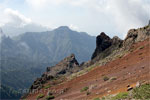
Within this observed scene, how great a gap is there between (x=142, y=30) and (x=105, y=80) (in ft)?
100

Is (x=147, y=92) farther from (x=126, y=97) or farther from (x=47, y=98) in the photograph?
(x=47, y=98)

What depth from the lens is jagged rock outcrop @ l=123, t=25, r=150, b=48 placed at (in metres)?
53.9

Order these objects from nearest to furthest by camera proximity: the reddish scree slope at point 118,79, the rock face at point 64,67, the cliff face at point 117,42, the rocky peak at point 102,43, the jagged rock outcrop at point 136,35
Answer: the reddish scree slope at point 118,79 → the jagged rock outcrop at point 136,35 → the cliff face at point 117,42 → the rocky peak at point 102,43 → the rock face at point 64,67

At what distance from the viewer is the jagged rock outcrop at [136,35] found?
53.9 m

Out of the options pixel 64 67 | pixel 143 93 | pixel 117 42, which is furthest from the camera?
pixel 64 67

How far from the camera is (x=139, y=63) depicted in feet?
109

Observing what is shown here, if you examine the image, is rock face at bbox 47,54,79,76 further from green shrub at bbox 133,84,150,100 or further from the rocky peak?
green shrub at bbox 133,84,150,100

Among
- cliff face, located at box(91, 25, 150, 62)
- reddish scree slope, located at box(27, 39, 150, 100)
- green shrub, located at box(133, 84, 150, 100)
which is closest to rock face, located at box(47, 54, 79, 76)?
cliff face, located at box(91, 25, 150, 62)

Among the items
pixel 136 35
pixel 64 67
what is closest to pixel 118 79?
pixel 136 35

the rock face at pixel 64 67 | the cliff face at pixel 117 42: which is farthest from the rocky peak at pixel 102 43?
the rock face at pixel 64 67

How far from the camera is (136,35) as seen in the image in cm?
6069

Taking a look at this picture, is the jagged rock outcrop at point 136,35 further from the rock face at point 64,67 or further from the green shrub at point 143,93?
the green shrub at point 143,93

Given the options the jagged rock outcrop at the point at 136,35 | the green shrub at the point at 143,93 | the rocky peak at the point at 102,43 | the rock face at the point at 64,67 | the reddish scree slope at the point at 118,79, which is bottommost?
the green shrub at the point at 143,93

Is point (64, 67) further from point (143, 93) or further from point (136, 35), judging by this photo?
point (143, 93)
